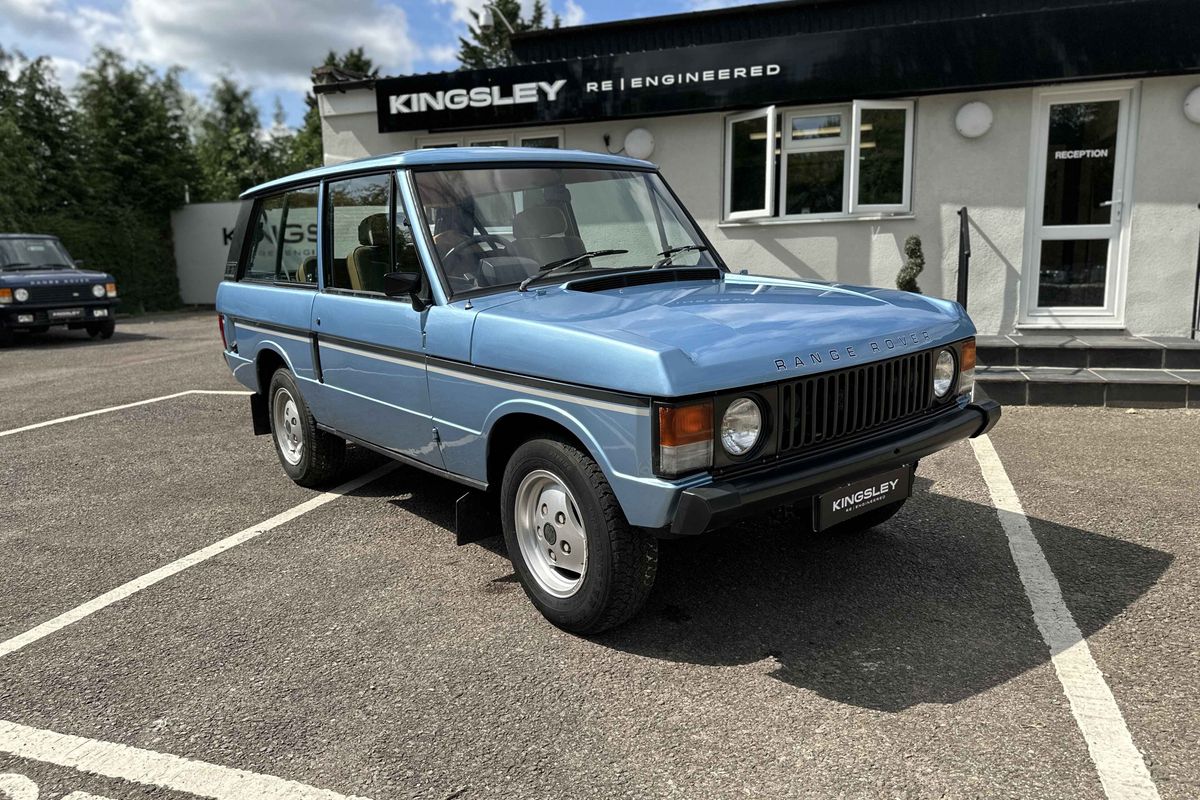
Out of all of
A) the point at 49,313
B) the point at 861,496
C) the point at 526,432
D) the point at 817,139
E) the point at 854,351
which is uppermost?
the point at 817,139

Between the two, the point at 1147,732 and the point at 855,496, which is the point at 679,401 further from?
the point at 1147,732

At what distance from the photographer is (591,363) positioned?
116 inches

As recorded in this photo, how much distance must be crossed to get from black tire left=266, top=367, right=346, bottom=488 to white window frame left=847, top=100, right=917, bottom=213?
6.81 meters

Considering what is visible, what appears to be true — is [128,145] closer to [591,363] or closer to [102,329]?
[102,329]

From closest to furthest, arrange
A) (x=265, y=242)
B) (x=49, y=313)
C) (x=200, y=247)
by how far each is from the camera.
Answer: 1. (x=265, y=242)
2. (x=49, y=313)
3. (x=200, y=247)

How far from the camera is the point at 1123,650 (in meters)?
3.11

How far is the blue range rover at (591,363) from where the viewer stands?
287cm

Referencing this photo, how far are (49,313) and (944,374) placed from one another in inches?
596

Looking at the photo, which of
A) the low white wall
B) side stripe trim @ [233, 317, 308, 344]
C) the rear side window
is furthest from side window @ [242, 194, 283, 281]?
the low white wall

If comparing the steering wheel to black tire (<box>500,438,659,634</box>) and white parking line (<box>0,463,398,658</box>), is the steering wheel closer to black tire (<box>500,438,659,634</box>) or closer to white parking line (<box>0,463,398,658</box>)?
black tire (<box>500,438,659,634</box>)

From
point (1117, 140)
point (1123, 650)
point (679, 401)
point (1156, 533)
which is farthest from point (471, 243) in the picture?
point (1117, 140)

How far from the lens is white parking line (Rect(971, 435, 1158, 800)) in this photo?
7.91 feet

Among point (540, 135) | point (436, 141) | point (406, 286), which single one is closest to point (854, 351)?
point (406, 286)

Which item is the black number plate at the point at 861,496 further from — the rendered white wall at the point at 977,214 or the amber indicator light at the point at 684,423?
the rendered white wall at the point at 977,214
